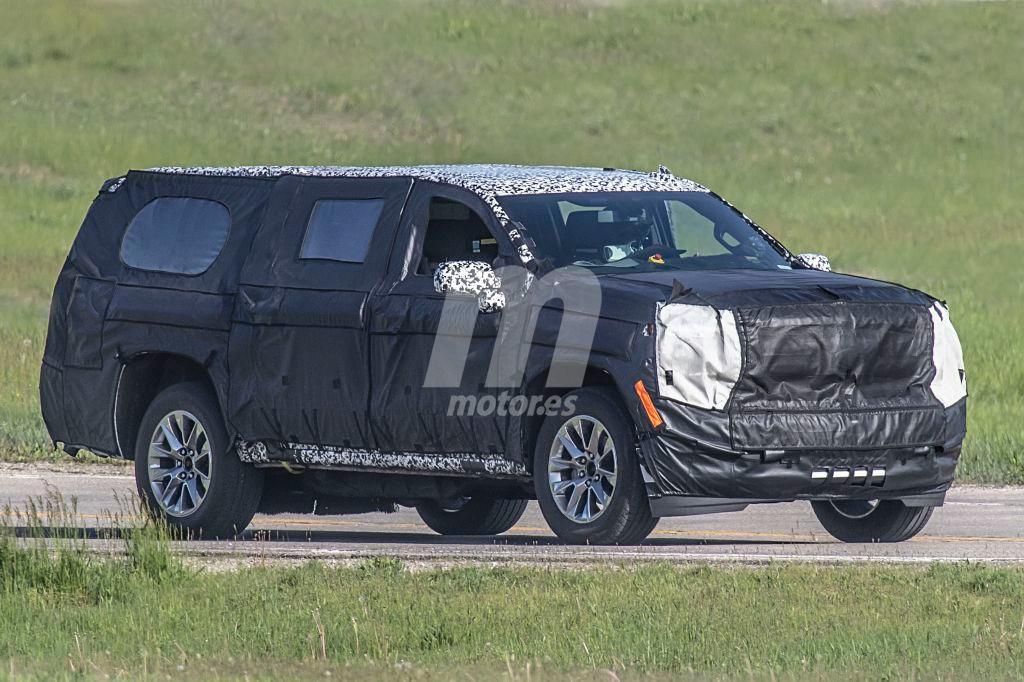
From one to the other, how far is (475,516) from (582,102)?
207 ft

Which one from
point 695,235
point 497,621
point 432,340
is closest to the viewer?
point 497,621

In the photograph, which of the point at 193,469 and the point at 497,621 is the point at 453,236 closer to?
the point at 193,469

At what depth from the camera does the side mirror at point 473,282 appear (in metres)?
12.6

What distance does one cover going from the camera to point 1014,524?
15.3m

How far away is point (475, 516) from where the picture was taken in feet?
50.7

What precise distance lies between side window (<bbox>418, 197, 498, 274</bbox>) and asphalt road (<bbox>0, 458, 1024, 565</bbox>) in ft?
5.37

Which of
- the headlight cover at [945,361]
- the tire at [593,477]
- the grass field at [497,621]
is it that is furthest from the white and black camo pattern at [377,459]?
the headlight cover at [945,361]

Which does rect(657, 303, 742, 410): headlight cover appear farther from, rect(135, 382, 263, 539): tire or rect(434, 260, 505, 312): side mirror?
rect(135, 382, 263, 539): tire

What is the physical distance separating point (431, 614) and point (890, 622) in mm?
1956

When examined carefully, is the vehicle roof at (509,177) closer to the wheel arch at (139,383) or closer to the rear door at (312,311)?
the rear door at (312,311)

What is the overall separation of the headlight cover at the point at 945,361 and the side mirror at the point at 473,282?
2327mm

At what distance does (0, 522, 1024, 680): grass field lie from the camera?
9242 mm

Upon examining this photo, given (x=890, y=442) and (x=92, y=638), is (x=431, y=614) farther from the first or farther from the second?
(x=890, y=442)

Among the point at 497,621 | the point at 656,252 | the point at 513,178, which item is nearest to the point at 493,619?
the point at 497,621
